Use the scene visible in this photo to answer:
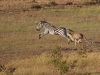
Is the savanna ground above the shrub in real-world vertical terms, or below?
below

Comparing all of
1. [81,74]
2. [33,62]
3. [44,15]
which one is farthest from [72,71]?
[44,15]

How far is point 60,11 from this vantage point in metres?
33.2

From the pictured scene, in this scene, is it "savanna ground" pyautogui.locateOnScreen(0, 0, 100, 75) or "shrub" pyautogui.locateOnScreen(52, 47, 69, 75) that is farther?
"savanna ground" pyautogui.locateOnScreen(0, 0, 100, 75)

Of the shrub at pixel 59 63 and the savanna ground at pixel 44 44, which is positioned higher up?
the shrub at pixel 59 63

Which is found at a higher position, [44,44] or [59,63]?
[59,63]

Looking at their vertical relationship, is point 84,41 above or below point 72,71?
below

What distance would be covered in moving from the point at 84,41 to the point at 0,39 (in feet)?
12.8

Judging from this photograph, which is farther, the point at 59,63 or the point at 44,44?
the point at 44,44

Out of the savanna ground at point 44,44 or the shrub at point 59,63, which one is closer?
the shrub at point 59,63

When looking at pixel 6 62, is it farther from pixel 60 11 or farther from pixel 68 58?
pixel 60 11

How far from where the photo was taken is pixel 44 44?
21078 mm

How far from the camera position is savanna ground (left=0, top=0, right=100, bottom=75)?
48.2 feet

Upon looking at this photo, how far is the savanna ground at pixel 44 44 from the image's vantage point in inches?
578

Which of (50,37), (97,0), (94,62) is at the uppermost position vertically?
(94,62)
